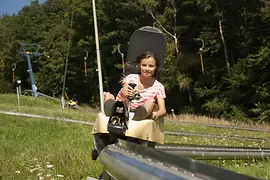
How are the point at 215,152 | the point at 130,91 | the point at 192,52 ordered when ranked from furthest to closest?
the point at 192,52 < the point at 215,152 < the point at 130,91

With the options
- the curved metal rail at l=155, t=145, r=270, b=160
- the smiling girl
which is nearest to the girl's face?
the smiling girl

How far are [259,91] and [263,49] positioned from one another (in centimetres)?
297

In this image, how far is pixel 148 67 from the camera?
3.67m

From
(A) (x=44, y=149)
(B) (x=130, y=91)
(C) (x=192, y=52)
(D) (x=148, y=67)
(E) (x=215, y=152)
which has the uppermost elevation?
(C) (x=192, y=52)

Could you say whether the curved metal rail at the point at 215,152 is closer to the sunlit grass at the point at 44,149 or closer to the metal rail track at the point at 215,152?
the metal rail track at the point at 215,152

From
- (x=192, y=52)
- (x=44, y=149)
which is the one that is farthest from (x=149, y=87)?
(x=192, y=52)

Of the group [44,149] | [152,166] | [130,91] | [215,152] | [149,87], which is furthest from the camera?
[44,149]

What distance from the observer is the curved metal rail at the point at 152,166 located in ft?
4.50

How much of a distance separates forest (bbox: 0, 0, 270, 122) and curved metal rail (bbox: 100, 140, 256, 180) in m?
24.6

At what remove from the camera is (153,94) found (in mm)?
3518

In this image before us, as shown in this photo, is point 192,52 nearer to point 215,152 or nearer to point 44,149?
point 44,149

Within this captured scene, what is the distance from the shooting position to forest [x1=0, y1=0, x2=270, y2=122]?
92.7 ft

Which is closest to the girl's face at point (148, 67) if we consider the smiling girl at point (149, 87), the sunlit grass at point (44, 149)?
the smiling girl at point (149, 87)

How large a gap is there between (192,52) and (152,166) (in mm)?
33176
